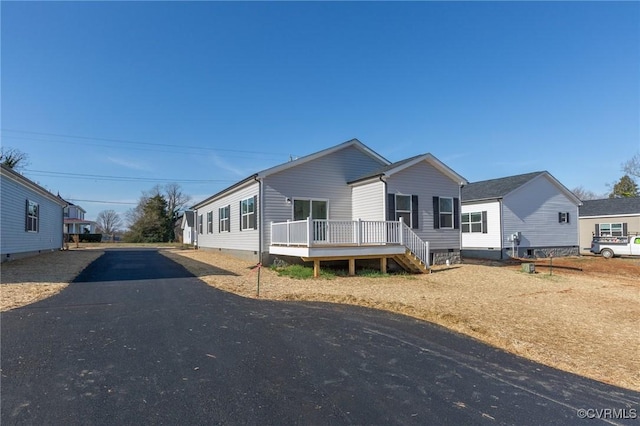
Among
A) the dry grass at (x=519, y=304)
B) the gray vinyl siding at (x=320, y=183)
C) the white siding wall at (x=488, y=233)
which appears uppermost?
the gray vinyl siding at (x=320, y=183)

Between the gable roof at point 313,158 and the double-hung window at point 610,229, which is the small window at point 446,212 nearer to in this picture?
the gable roof at point 313,158

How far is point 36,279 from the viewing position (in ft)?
34.5

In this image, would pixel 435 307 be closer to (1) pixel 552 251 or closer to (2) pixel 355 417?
(2) pixel 355 417

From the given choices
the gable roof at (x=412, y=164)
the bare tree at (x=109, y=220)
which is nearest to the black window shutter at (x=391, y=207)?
the gable roof at (x=412, y=164)

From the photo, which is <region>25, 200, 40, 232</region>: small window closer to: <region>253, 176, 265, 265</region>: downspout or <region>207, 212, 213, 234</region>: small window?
<region>207, 212, 213, 234</region>: small window

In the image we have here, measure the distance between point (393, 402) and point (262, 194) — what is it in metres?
12.4

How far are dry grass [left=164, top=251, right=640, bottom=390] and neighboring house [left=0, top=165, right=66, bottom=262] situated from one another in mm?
8225

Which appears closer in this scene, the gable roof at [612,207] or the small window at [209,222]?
the small window at [209,222]

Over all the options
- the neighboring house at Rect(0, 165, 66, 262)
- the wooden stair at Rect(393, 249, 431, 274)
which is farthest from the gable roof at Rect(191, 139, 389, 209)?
the neighboring house at Rect(0, 165, 66, 262)

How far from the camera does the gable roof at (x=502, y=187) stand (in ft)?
72.0

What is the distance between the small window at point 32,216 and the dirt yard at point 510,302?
4.33 m

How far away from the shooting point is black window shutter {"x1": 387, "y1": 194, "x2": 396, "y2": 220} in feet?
50.4

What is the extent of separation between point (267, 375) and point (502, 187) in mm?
22263

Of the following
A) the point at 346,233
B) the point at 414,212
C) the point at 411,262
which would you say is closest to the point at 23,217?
the point at 346,233
